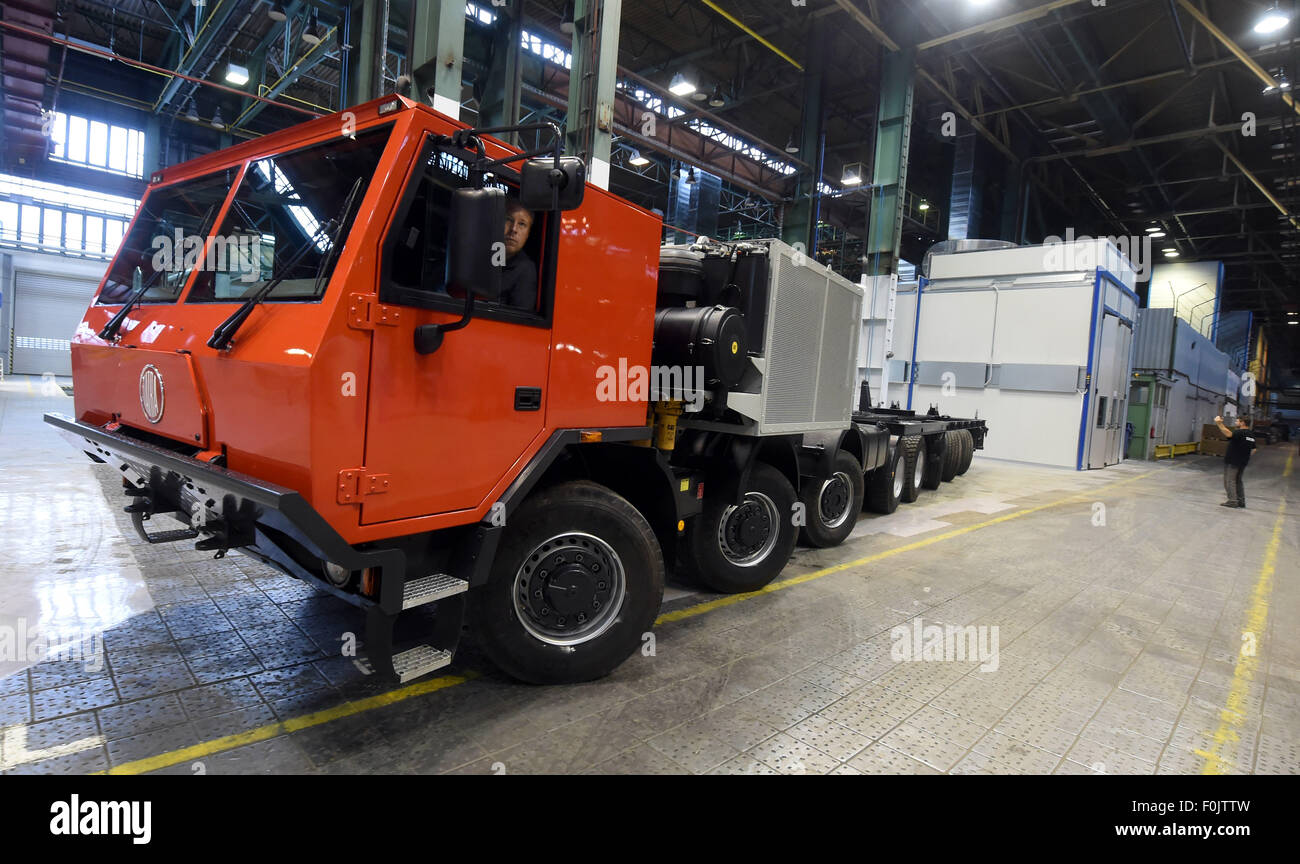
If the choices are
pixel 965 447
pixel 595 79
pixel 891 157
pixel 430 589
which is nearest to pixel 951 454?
pixel 965 447

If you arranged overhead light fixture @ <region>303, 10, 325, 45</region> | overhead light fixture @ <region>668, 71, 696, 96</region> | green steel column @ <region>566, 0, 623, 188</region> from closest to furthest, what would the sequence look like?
1. green steel column @ <region>566, 0, 623, 188</region>
2. overhead light fixture @ <region>303, 10, 325, 45</region>
3. overhead light fixture @ <region>668, 71, 696, 96</region>

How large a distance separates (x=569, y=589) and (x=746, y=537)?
208 cm

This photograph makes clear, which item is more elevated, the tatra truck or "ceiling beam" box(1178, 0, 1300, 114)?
"ceiling beam" box(1178, 0, 1300, 114)

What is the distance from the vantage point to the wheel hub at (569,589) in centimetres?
309

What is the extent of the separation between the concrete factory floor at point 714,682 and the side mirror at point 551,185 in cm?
222

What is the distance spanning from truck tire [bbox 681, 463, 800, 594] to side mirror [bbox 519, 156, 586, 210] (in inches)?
103

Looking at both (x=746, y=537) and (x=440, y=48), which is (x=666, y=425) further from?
(x=440, y=48)

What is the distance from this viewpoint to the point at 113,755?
2.49 metres

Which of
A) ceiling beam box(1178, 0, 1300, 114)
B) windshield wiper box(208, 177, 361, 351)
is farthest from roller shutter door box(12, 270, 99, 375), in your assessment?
ceiling beam box(1178, 0, 1300, 114)

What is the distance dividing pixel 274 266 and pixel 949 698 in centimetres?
387

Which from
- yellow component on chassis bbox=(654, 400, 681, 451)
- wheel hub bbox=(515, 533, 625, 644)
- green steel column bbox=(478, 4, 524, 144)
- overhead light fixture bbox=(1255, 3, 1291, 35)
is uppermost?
overhead light fixture bbox=(1255, 3, 1291, 35)

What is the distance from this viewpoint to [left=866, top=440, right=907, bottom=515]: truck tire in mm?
8539

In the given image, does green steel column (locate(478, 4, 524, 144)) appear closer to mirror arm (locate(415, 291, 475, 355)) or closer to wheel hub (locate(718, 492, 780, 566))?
wheel hub (locate(718, 492, 780, 566))

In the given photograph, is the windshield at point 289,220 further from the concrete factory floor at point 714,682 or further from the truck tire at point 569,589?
the concrete factory floor at point 714,682
